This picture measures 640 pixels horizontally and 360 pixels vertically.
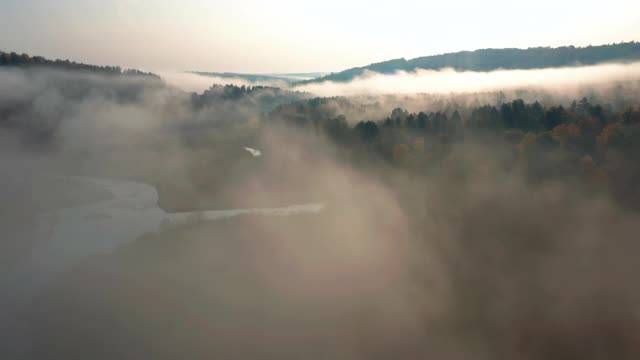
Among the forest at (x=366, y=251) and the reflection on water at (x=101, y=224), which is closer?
the forest at (x=366, y=251)

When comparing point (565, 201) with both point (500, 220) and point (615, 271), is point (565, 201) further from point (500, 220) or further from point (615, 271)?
point (615, 271)

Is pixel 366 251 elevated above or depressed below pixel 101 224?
above

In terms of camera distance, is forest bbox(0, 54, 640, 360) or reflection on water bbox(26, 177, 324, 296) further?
reflection on water bbox(26, 177, 324, 296)

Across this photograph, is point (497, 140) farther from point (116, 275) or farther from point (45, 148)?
point (45, 148)

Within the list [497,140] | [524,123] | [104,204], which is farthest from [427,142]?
[104,204]

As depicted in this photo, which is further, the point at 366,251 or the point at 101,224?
the point at 101,224

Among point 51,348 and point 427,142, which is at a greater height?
point 427,142

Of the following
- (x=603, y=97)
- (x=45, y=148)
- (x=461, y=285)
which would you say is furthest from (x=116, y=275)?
(x=603, y=97)

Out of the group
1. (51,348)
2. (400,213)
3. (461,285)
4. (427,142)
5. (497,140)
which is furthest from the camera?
(427,142)

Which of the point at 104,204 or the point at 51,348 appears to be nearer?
the point at 51,348

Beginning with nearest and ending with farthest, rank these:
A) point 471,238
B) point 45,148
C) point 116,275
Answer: point 116,275
point 471,238
point 45,148
